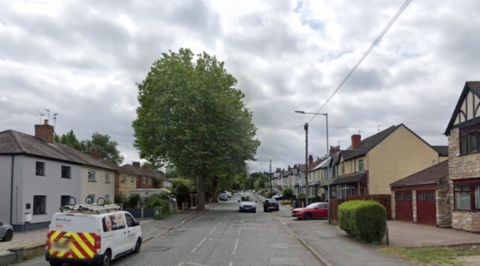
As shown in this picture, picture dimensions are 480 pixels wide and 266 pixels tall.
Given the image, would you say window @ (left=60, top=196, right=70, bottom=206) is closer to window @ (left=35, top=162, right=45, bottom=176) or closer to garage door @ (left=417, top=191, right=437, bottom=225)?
window @ (left=35, top=162, right=45, bottom=176)

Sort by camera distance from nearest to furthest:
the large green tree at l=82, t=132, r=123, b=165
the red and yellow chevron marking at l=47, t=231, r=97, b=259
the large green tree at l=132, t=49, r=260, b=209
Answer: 1. the red and yellow chevron marking at l=47, t=231, r=97, b=259
2. the large green tree at l=132, t=49, r=260, b=209
3. the large green tree at l=82, t=132, r=123, b=165

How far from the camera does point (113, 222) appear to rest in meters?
14.2

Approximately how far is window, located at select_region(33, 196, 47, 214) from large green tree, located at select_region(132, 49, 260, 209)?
47.4ft

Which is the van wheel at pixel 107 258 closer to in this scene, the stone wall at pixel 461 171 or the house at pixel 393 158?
the stone wall at pixel 461 171

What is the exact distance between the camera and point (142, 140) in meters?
42.7

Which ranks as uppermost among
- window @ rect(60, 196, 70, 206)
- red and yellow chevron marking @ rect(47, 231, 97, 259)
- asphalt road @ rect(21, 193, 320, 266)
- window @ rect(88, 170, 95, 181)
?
window @ rect(88, 170, 95, 181)

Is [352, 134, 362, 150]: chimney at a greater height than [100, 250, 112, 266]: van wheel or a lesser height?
greater

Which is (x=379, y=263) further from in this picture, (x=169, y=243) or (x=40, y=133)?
(x=40, y=133)

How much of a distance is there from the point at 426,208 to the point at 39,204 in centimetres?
2402

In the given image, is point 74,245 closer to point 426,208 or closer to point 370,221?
point 370,221

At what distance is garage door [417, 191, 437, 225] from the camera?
25.5m

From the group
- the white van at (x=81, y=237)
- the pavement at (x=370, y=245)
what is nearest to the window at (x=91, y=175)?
the pavement at (x=370, y=245)

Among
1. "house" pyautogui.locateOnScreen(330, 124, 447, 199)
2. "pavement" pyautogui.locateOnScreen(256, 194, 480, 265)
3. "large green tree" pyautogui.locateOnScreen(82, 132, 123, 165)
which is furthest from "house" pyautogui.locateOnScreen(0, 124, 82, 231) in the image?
"large green tree" pyautogui.locateOnScreen(82, 132, 123, 165)

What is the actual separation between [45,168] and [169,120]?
15.3 m
